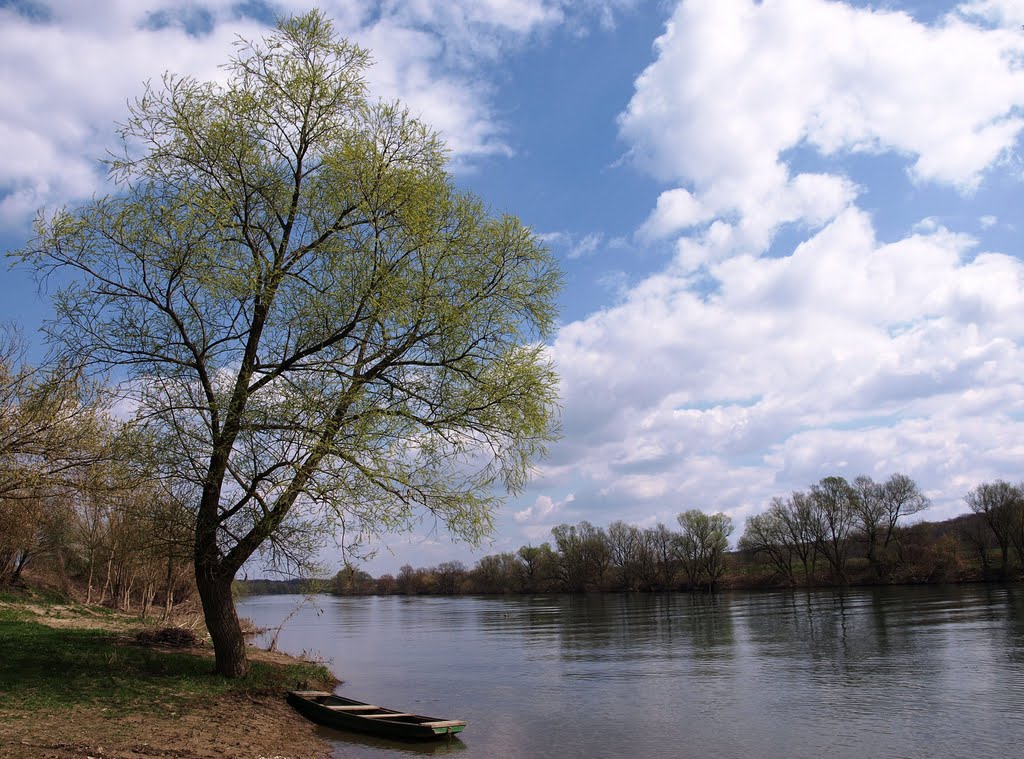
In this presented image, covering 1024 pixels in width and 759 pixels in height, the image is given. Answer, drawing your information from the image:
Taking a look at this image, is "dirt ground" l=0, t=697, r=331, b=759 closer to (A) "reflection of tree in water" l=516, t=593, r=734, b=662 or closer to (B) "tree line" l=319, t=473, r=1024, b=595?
(A) "reflection of tree in water" l=516, t=593, r=734, b=662

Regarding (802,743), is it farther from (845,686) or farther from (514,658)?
(514,658)

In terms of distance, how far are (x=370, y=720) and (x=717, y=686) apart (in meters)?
11.9

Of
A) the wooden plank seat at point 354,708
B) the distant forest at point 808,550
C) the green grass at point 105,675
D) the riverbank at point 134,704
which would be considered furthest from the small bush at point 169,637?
the distant forest at point 808,550

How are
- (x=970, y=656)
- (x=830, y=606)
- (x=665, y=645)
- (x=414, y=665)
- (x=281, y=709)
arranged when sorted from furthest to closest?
1. (x=830, y=606)
2. (x=665, y=645)
3. (x=414, y=665)
4. (x=970, y=656)
5. (x=281, y=709)

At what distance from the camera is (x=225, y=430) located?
1177 cm

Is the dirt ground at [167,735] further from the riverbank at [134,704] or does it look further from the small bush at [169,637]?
the small bush at [169,637]

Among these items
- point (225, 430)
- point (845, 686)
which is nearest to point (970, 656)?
point (845, 686)

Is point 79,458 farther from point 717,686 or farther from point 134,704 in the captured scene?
point 717,686

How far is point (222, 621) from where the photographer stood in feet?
46.0

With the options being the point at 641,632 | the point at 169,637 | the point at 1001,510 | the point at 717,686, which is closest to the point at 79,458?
the point at 169,637

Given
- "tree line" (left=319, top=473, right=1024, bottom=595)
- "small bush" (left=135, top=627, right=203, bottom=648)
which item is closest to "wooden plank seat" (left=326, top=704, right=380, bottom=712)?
"small bush" (left=135, top=627, right=203, bottom=648)

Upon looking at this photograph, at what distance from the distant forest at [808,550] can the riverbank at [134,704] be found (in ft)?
173

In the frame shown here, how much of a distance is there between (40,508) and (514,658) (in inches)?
779

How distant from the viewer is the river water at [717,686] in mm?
13812
